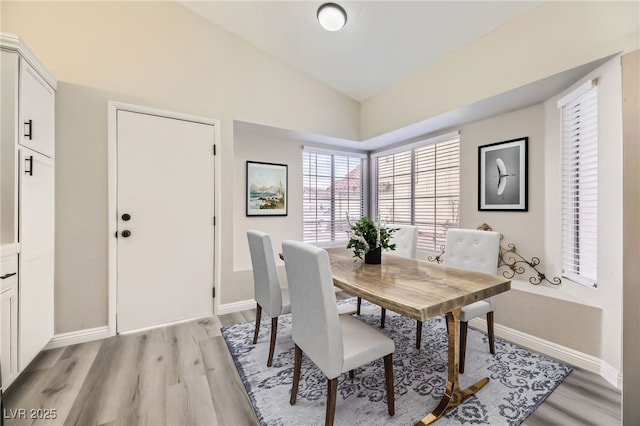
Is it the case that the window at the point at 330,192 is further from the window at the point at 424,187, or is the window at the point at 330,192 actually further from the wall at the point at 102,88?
the wall at the point at 102,88

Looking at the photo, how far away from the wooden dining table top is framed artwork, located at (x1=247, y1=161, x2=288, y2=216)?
1.79m

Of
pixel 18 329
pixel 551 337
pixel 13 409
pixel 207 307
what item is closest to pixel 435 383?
pixel 551 337

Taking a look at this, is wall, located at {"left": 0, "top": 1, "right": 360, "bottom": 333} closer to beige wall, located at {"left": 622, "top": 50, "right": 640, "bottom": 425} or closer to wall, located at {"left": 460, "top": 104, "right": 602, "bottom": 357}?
wall, located at {"left": 460, "top": 104, "right": 602, "bottom": 357}

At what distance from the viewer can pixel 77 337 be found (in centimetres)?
234

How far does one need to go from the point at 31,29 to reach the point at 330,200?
11.8 feet

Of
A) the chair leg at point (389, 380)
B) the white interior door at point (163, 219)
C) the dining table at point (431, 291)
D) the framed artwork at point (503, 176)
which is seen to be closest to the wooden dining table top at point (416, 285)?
the dining table at point (431, 291)

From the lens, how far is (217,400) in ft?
5.45

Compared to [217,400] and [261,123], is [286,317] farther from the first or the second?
[261,123]

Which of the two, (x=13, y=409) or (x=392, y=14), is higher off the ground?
(x=392, y=14)

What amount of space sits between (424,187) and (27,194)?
4010 millimetres

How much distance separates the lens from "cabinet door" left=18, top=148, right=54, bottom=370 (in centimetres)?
176

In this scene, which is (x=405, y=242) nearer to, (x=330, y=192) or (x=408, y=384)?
(x=408, y=384)

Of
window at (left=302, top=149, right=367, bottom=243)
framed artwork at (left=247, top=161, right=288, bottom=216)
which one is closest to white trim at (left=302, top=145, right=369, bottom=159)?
window at (left=302, top=149, right=367, bottom=243)

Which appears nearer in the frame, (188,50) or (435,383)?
(435,383)
